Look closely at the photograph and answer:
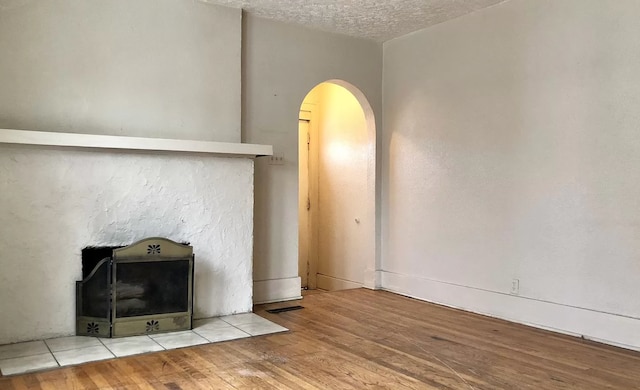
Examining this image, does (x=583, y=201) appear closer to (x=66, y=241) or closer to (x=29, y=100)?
(x=66, y=241)

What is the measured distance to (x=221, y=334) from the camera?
12.0ft

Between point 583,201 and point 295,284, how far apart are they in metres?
2.59

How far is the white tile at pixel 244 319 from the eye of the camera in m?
4.00

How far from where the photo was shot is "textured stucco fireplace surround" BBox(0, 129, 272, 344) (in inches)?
134

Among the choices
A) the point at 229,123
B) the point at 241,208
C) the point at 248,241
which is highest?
the point at 229,123

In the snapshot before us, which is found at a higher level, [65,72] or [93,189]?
[65,72]

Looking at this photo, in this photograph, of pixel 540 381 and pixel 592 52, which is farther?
pixel 592 52

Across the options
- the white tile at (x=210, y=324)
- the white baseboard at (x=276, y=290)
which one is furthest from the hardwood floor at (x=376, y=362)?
the white baseboard at (x=276, y=290)

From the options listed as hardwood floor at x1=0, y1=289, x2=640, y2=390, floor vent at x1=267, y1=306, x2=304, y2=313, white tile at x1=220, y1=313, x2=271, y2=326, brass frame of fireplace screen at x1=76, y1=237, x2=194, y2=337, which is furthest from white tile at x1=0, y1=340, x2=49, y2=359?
floor vent at x1=267, y1=306, x2=304, y2=313

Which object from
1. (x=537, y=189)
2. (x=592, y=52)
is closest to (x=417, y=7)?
(x=592, y=52)

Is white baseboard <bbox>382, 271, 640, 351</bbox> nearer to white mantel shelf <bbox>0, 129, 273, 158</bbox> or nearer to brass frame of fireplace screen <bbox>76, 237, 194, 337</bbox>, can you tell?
white mantel shelf <bbox>0, 129, 273, 158</bbox>

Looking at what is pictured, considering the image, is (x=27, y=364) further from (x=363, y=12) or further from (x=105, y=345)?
(x=363, y=12)

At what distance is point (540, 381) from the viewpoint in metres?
2.82

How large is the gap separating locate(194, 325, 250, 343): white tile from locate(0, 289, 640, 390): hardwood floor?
0.36 ft
